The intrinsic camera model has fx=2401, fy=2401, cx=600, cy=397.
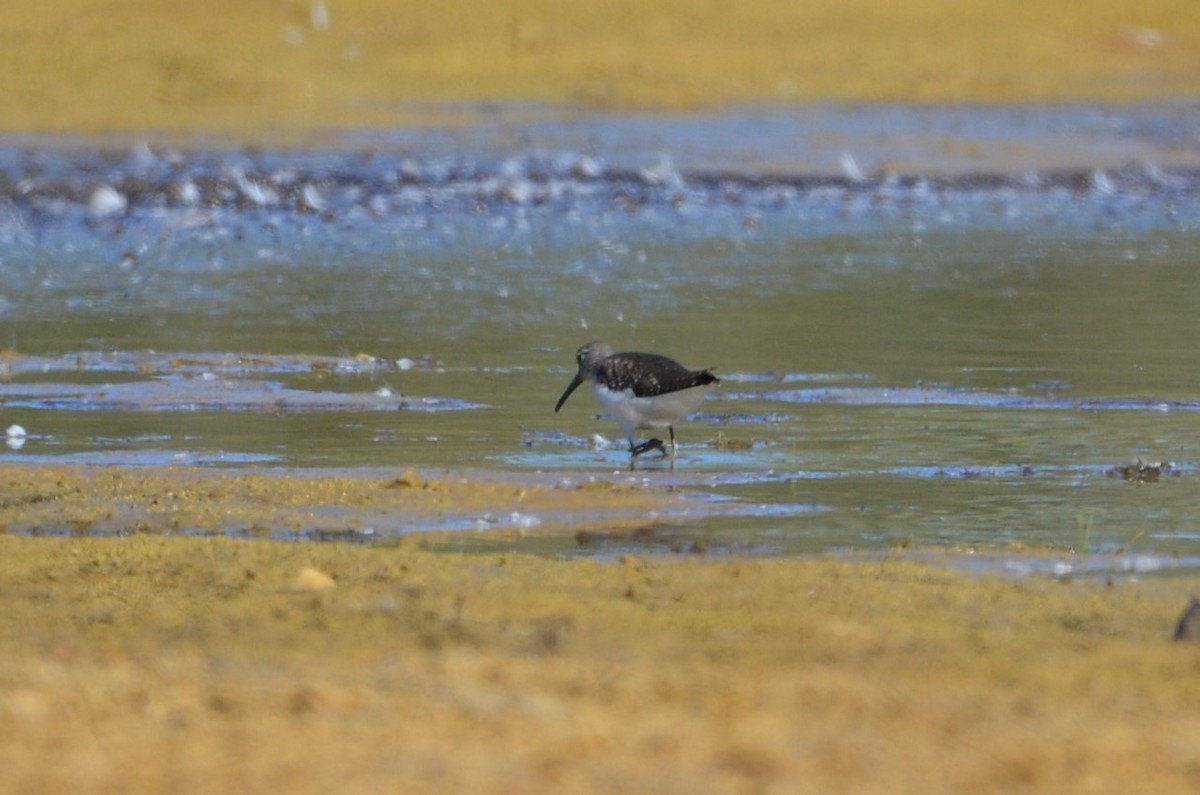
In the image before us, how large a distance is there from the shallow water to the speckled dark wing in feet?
1.18

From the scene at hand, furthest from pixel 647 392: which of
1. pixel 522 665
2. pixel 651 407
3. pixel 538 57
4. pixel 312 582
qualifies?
pixel 538 57

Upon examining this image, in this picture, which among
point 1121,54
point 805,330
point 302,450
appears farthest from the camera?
point 1121,54

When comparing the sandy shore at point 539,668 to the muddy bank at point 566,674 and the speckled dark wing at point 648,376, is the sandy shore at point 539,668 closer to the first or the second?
the muddy bank at point 566,674

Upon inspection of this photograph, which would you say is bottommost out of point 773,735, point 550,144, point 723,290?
point 773,735

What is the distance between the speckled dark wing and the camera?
35.5 feet

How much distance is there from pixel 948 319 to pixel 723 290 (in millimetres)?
2143

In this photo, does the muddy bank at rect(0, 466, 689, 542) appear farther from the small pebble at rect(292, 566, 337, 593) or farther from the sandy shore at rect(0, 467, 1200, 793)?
the small pebble at rect(292, 566, 337, 593)

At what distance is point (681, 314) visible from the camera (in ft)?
55.4

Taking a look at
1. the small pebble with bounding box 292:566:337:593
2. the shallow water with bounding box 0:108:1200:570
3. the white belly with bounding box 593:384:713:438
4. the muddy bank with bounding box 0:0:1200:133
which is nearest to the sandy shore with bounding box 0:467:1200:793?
the small pebble with bounding box 292:566:337:593

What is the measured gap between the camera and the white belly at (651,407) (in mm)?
10820

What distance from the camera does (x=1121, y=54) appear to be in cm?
4200

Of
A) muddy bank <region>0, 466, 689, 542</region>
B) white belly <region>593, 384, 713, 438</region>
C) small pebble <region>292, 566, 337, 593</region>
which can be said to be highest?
white belly <region>593, 384, 713, 438</region>

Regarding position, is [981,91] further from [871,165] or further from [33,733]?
[33,733]

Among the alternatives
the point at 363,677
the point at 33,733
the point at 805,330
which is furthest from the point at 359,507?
the point at 805,330
